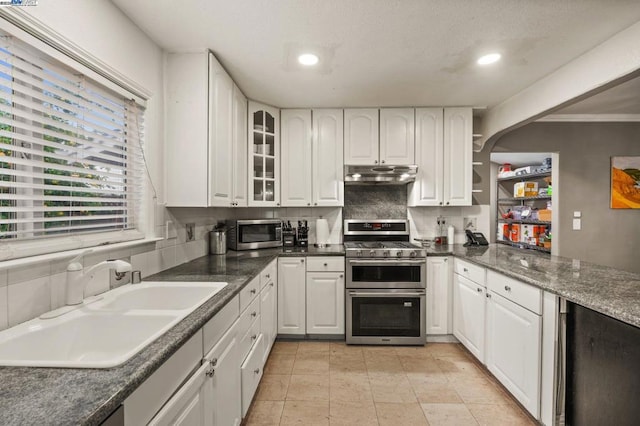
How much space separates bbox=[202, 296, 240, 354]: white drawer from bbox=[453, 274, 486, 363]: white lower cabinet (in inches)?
72.9

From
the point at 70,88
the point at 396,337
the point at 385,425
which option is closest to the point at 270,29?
the point at 70,88

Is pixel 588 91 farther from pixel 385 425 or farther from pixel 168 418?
pixel 168 418

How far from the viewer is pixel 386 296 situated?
9.18 ft

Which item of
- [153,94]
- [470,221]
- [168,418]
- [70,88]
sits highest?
[153,94]

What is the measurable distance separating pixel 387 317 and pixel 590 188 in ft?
10.1

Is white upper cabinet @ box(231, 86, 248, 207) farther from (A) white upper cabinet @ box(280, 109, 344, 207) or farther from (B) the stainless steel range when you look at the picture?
(B) the stainless steel range

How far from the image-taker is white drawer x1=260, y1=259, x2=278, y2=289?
2296mm

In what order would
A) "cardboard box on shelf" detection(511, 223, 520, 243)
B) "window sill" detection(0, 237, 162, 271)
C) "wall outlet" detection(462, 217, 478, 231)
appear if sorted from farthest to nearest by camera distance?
"cardboard box on shelf" detection(511, 223, 520, 243)
"wall outlet" detection(462, 217, 478, 231)
"window sill" detection(0, 237, 162, 271)

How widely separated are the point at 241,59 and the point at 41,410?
2176mm

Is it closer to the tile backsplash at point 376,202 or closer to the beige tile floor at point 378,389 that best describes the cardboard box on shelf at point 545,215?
the tile backsplash at point 376,202

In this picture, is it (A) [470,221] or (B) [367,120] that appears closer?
(B) [367,120]

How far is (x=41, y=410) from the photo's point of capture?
0.61 metres

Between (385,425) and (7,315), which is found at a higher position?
(7,315)

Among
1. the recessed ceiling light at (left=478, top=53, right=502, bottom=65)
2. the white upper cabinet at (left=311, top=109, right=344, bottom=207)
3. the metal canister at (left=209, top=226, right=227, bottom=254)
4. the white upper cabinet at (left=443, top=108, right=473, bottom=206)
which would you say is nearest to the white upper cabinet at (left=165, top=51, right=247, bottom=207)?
the metal canister at (left=209, top=226, right=227, bottom=254)
